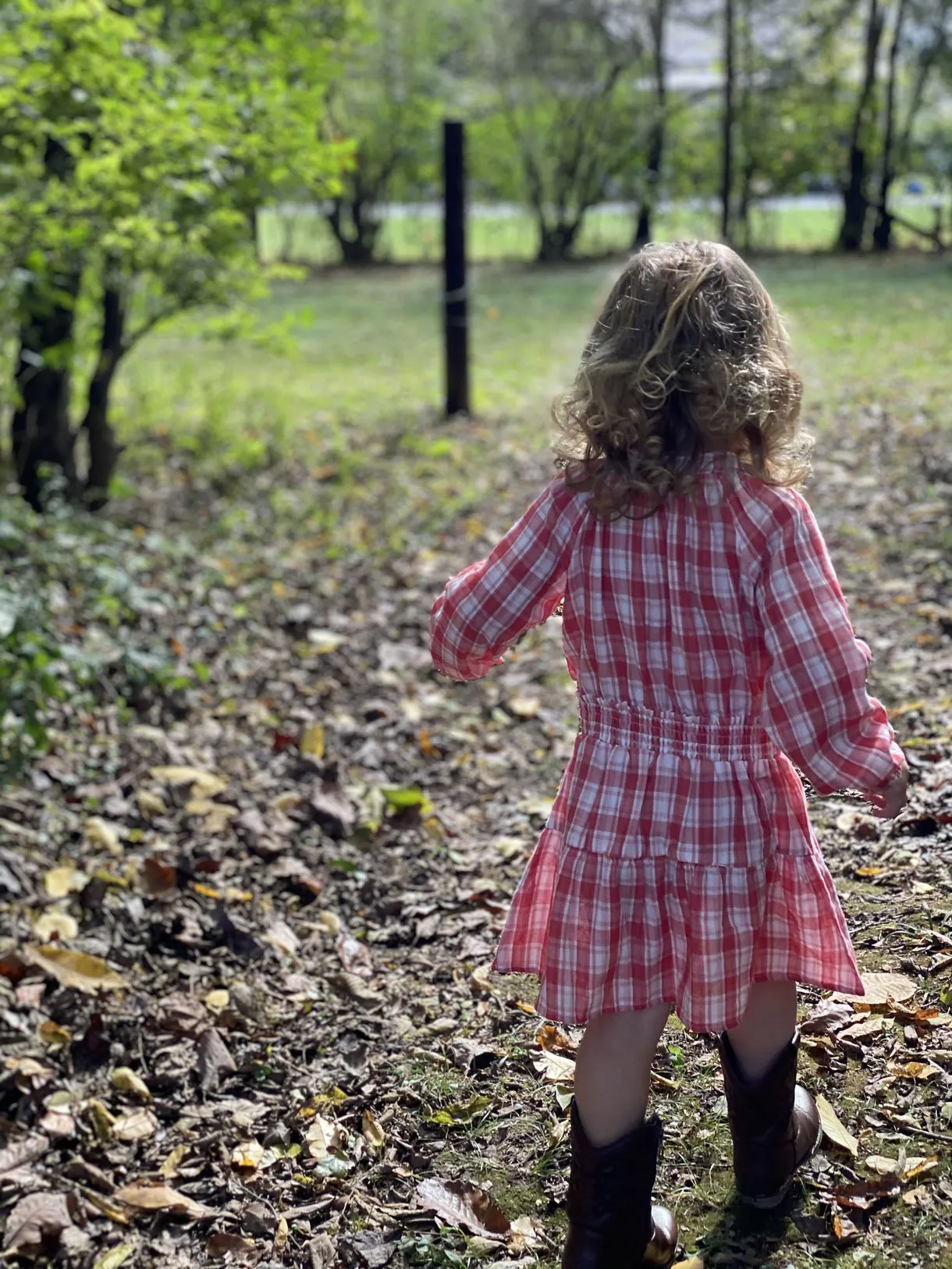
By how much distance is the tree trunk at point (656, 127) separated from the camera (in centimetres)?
2089

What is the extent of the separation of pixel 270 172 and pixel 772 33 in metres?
16.5

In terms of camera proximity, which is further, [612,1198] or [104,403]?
[104,403]

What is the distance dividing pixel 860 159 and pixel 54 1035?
1992cm

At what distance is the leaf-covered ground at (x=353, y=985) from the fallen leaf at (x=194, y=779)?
12 millimetres

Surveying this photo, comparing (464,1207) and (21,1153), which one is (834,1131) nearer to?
(464,1207)

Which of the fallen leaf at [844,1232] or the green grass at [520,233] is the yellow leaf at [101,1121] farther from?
the green grass at [520,233]

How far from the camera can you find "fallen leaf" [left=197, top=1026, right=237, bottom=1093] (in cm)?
314

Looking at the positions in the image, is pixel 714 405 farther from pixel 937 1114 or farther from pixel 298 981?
pixel 298 981

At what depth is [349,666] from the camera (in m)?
5.44

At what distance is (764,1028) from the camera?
224 cm

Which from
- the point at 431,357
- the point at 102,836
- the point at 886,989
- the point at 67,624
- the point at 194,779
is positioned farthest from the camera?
the point at 431,357

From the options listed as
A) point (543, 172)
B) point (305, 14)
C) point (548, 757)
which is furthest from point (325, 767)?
point (543, 172)

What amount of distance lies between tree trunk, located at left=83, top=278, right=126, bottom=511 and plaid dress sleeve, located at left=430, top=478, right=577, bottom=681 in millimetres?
5971

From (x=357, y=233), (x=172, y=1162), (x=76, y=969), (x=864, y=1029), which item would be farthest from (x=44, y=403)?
(x=357, y=233)
